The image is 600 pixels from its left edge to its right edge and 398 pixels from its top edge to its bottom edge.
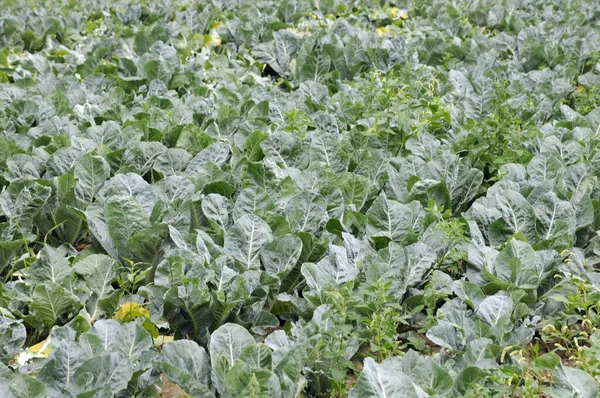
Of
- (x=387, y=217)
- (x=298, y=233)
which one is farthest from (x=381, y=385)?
(x=387, y=217)

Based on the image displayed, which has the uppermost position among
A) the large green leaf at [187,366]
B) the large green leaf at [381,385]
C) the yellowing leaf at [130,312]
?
the large green leaf at [381,385]

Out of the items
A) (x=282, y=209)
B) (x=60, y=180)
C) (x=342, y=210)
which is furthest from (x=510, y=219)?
(x=60, y=180)

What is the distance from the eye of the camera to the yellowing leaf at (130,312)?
3.27m

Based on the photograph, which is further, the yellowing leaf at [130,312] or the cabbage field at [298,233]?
the yellowing leaf at [130,312]

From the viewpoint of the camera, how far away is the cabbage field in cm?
285

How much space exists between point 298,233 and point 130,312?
0.82 meters

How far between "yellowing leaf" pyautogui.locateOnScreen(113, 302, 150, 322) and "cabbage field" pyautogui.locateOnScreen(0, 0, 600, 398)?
0.9 inches

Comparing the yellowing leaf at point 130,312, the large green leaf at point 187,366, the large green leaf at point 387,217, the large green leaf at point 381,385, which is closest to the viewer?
the large green leaf at point 381,385

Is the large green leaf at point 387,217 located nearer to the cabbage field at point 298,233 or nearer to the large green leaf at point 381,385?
the cabbage field at point 298,233

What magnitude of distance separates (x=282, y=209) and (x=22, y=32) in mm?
4912

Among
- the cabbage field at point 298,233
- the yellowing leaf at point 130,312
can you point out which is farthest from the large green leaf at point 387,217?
the yellowing leaf at point 130,312

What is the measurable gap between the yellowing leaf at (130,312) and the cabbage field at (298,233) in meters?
0.02

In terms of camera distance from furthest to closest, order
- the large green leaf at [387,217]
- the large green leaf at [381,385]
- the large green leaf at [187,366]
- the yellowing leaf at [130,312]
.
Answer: the large green leaf at [387,217], the yellowing leaf at [130,312], the large green leaf at [187,366], the large green leaf at [381,385]

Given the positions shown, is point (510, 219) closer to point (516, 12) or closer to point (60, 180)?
point (60, 180)
